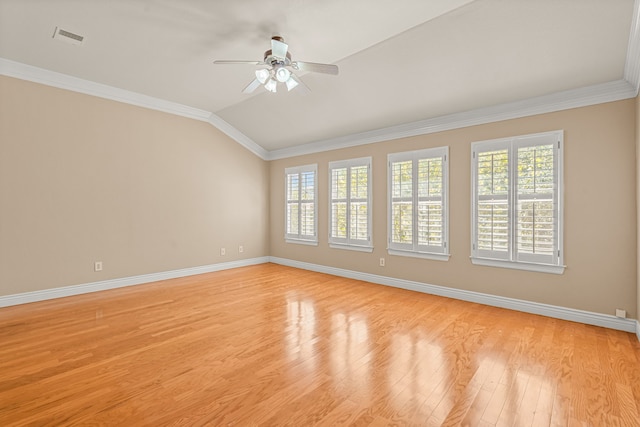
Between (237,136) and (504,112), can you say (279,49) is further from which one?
(237,136)

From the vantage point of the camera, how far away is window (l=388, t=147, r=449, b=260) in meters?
4.52

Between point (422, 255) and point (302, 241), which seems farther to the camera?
point (302, 241)

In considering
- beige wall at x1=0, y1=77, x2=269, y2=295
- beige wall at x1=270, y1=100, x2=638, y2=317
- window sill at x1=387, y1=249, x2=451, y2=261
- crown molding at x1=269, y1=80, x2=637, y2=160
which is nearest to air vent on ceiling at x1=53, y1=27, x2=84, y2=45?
beige wall at x1=0, y1=77, x2=269, y2=295

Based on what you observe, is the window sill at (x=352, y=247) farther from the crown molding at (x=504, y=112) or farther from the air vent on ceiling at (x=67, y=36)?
the air vent on ceiling at (x=67, y=36)

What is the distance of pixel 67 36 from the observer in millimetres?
3305

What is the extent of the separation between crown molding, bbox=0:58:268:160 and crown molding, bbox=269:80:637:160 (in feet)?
7.42

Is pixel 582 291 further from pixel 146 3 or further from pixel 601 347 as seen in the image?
pixel 146 3

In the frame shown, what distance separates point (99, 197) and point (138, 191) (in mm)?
560

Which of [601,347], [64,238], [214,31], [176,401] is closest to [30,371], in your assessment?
[176,401]

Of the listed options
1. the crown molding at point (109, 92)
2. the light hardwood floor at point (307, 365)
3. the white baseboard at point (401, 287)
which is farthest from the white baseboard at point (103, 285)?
the crown molding at point (109, 92)

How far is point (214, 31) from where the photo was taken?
10.5 ft

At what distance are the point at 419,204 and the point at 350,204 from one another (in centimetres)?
140

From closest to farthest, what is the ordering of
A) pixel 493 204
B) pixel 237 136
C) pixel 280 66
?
pixel 280 66, pixel 493 204, pixel 237 136

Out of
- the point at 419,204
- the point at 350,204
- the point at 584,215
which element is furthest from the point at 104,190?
the point at 584,215
